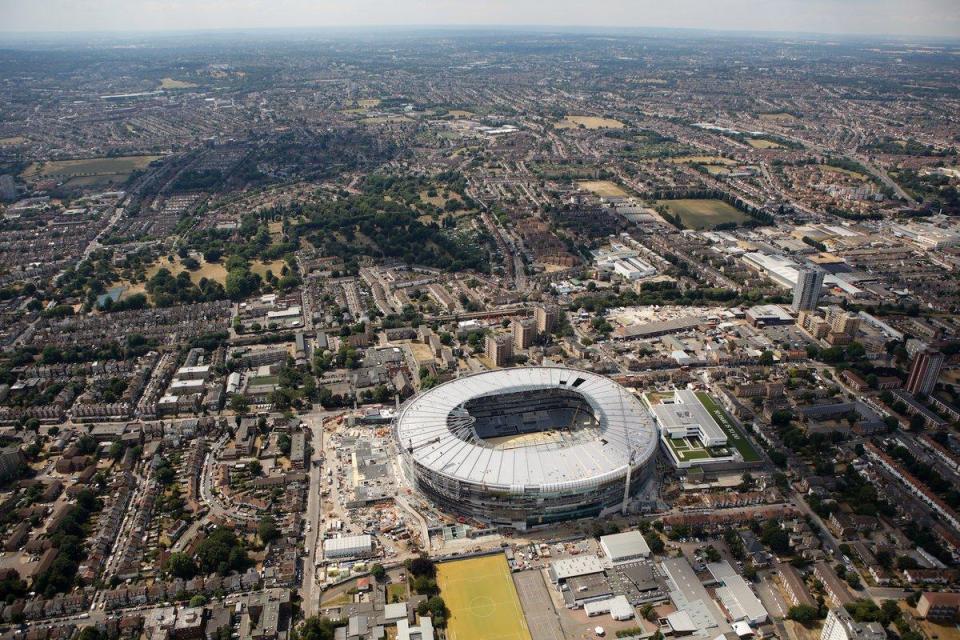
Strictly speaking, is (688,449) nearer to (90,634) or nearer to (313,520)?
(313,520)

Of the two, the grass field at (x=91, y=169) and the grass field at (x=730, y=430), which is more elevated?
the grass field at (x=91, y=169)

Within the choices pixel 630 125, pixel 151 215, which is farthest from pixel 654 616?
pixel 630 125

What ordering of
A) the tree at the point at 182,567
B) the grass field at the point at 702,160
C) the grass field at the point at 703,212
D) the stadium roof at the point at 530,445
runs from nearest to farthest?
the tree at the point at 182,567 → the stadium roof at the point at 530,445 → the grass field at the point at 703,212 → the grass field at the point at 702,160

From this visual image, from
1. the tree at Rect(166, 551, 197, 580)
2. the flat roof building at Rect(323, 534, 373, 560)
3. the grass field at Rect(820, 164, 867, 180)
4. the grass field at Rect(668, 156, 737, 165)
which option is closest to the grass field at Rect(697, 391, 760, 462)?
the flat roof building at Rect(323, 534, 373, 560)

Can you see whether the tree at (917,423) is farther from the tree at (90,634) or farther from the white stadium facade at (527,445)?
the tree at (90,634)

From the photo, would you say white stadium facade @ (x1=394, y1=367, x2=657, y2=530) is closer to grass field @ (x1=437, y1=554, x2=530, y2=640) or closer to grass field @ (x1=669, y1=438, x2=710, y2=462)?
grass field @ (x1=669, y1=438, x2=710, y2=462)

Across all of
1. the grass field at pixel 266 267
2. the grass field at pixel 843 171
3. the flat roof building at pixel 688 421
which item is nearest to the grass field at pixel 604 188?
the grass field at pixel 843 171

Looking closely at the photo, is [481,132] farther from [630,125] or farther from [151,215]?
[151,215]
